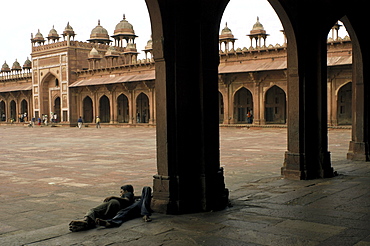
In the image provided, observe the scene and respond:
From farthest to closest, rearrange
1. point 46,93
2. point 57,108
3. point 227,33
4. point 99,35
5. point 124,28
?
point 99,35, point 124,28, point 57,108, point 46,93, point 227,33

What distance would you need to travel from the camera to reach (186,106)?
5.03 m

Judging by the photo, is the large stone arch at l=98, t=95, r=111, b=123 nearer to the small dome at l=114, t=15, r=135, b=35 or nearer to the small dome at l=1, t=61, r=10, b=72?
the small dome at l=114, t=15, r=135, b=35

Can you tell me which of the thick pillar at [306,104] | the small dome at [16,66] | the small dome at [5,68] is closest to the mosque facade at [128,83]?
the small dome at [16,66]

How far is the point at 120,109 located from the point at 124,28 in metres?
8.91

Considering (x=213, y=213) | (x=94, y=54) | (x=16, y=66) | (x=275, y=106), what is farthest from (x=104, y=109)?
(x=213, y=213)

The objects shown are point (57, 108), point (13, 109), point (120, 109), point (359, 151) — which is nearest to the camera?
point (359, 151)

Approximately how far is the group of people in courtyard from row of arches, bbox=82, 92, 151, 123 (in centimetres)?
2834

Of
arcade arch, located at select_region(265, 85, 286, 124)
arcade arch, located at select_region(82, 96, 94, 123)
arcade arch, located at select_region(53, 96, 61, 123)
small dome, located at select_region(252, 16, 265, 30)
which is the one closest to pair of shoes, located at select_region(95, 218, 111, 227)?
arcade arch, located at select_region(265, 85, 286, 124)

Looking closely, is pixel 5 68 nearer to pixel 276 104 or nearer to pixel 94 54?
pixel 94 54

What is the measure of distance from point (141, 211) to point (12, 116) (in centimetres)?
4692

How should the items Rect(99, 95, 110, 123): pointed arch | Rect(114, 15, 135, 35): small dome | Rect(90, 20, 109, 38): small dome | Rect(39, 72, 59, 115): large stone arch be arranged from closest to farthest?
1. Rect(99, 95, 110, 123): pointed arch
2. Rect(39, 72, 59, 115): large stone arch
3. Rect(114, 15, 135, 35): small dome
4. Rect(90, 20, 109, 38): small dome

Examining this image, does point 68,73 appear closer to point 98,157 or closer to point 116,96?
point 116,96

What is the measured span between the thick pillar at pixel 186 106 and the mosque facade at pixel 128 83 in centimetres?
1903

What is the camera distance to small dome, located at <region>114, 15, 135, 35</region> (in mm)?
41406
